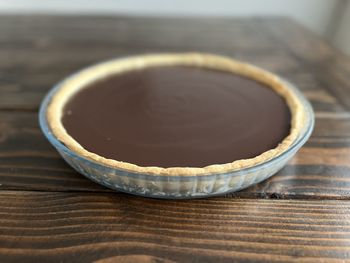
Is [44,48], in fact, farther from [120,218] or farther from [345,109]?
[345,109]

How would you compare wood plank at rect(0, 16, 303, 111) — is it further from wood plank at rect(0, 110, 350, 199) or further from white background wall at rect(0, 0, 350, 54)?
white background wall at rect(0, 0, 350, 54)

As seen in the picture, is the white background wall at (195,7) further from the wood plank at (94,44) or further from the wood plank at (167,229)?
the wood plank at (167,229)

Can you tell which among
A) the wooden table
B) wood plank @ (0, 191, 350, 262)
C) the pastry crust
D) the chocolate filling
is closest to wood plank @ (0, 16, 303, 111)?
the wooden table

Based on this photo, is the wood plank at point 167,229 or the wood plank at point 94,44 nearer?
the wood plank at point 167,229

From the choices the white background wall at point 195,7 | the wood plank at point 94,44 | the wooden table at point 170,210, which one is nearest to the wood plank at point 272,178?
the wooden table at point 170,210

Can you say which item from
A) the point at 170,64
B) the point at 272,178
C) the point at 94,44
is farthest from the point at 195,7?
the point at 272,178

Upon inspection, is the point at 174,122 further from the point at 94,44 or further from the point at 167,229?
the point at 94,44

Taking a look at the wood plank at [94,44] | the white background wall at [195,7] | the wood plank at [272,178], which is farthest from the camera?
the white background wall at [195,7]
